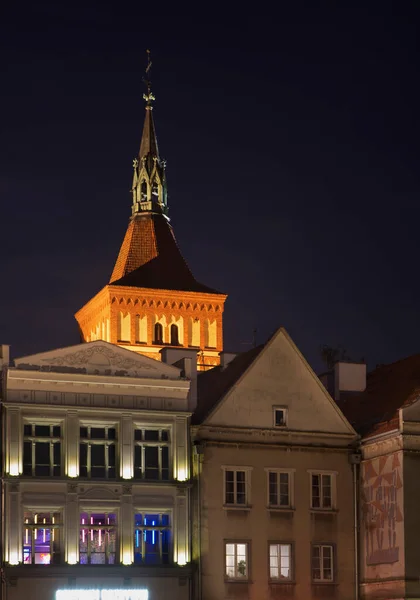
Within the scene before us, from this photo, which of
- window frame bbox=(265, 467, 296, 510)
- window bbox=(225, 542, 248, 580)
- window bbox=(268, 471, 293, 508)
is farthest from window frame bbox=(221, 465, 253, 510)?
window bbox=(225, 542, 248, 580)

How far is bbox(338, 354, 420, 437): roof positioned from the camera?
69.6m

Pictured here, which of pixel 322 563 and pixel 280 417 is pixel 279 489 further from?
pixel 322 563

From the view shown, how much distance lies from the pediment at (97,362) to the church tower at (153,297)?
1571 inches

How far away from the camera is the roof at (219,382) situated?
225ft

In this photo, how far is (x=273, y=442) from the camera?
6819 cm

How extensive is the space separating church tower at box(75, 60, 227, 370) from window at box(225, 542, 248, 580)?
135 ft

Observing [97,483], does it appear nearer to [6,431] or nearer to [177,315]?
[6,431]

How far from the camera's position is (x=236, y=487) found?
220 feet

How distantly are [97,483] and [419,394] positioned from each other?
51.6 ft

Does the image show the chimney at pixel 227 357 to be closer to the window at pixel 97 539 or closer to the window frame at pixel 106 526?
the window frame at pixel 106 526

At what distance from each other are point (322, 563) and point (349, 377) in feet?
40.9

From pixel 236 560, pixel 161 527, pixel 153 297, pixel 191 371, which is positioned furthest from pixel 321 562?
pixel 153 297

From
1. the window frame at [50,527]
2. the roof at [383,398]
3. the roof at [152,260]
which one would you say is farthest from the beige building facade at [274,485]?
the roof at [152,260]

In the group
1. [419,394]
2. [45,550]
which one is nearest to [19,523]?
[45,550]
